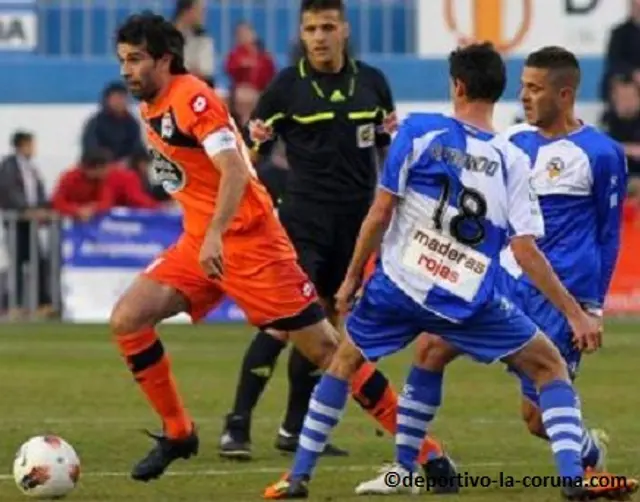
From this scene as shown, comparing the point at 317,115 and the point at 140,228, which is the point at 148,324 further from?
the point at 140,228

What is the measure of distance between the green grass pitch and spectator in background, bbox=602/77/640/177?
437cm

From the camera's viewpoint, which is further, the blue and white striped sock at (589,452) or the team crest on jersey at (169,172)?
the team crest on jersey at (169,172)

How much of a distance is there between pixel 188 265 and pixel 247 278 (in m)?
0.28

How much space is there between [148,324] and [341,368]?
126 centimetres

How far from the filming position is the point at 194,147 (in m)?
10.9

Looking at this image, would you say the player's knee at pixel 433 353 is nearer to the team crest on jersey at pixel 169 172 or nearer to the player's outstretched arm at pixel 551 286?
the player's outstretched arm at pixel 551 286

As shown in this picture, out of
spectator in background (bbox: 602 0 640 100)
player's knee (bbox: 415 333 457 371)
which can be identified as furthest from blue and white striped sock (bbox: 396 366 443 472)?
spectator in background (bbox: 602 0 640 100)

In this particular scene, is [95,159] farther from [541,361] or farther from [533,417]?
[541,361]

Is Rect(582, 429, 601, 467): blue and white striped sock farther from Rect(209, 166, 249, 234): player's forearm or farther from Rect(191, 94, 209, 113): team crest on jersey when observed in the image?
Rect(191, 94, 209, 113): team crest on jersey

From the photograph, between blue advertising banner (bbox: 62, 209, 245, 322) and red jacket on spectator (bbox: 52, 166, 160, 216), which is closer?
blue advertising banner (bbox: 62, 209, 245, 322)

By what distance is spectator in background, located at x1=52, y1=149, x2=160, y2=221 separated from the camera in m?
24.0

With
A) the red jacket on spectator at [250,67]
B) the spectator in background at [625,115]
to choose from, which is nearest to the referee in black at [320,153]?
the red jacket on spectator at [250,67]

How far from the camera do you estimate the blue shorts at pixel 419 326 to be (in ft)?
32.4

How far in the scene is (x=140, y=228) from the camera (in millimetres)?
23750
